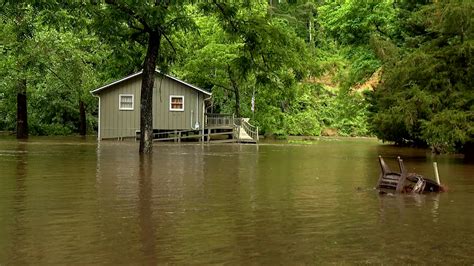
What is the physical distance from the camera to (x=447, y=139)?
20.1 meters

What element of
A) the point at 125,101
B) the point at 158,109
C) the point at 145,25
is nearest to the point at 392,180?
the point at 145,25

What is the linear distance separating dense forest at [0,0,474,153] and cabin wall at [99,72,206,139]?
6.62ft

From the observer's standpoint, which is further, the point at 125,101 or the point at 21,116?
the point at 21,116

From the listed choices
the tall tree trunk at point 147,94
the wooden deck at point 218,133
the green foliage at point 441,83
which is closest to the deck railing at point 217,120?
the wooden deck at point 218,133

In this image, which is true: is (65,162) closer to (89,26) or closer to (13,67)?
(89,26)

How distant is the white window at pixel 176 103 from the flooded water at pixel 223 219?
20900 millimetres

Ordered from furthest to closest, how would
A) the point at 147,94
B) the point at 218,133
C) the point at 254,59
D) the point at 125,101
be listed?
the point at 218,133, the point at 125,101, the point at 254,59, the point at 147,94

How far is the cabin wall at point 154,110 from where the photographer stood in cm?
3681

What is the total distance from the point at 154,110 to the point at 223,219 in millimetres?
28453

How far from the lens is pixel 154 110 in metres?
37.0

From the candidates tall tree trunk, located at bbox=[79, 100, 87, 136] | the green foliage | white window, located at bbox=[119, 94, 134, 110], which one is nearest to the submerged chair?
the green foliage

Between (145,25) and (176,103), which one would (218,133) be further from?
(145,25)

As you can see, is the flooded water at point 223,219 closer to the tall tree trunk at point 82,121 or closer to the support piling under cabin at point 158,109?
the support piling under cabin at point 158,109

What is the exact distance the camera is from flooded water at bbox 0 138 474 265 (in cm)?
683
